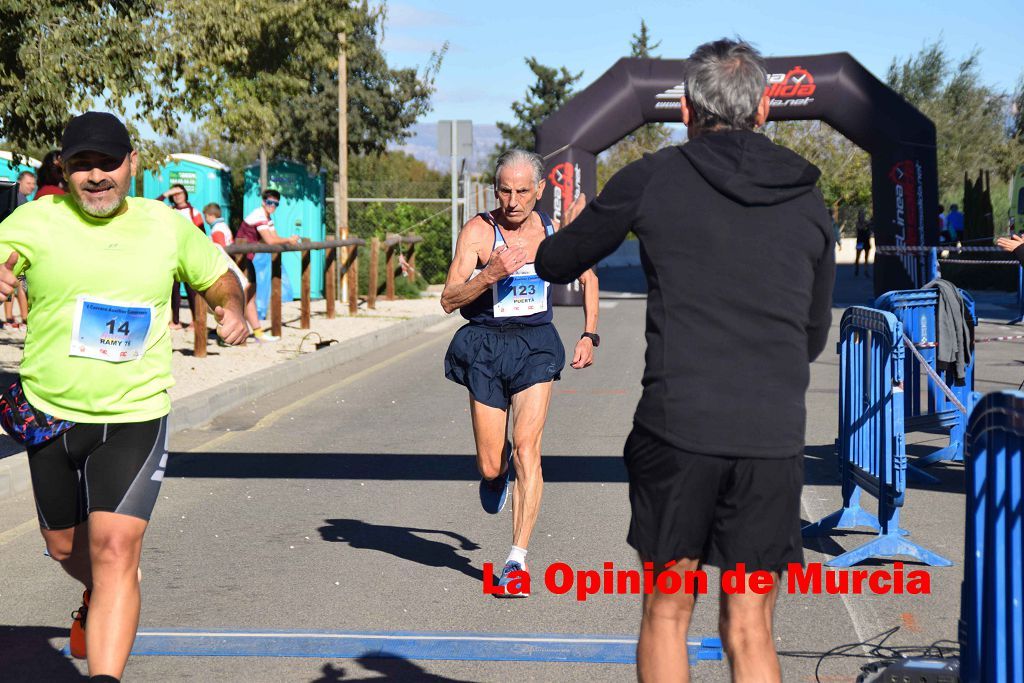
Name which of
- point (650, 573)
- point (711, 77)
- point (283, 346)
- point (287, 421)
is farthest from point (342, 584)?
point (283, 346)

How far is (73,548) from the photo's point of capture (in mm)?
4375

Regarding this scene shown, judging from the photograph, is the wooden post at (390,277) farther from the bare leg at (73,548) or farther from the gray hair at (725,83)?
the gray hair at (725,83)

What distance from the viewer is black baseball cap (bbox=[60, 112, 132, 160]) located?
409 centimetres

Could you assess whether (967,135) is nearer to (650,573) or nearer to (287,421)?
(287,421)

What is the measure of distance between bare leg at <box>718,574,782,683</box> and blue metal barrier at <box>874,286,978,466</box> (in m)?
5.43

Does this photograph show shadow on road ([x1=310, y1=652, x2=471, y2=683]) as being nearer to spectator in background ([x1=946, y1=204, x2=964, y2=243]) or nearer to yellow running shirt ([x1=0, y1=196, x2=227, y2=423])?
yellow running shirt ([x1=0, y1=196, x2=227, y2=423])

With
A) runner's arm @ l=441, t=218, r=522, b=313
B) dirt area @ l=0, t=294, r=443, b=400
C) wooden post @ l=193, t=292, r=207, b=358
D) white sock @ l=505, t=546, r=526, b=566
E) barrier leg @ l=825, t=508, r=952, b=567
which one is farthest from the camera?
wooden post @ l=193, t=292, r=207, b=358

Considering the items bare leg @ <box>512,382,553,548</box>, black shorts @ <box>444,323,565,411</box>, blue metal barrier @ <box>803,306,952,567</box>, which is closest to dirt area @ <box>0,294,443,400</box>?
black shorts @ <box>444,323,565,411</box>

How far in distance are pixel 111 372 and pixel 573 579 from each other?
8.59 ft

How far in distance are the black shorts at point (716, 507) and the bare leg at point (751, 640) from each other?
93mm

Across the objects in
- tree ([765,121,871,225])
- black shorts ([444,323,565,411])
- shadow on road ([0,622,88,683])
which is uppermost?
tree ([765,121,871,225])

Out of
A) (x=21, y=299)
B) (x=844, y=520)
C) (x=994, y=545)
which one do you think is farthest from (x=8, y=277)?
(x=21, y=299)

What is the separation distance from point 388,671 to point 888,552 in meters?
2.66

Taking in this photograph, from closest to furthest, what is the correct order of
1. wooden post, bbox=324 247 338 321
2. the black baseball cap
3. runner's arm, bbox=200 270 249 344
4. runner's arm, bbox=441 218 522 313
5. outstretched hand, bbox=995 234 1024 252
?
the black baseball cap
runner's arm, bbox=200 270 249 344
runner's arm, bbox=441 218 522 313
outstretched hand, bbox=995 234 1024 252
wooden post, bbox=324 247 338 321
